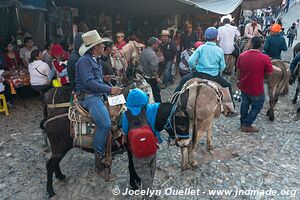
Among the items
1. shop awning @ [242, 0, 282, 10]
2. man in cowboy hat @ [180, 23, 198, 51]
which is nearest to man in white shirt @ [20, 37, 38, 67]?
man in cowboy hat @ [180, 23, 198, 51]

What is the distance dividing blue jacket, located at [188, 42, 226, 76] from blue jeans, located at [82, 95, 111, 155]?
205 centimetres

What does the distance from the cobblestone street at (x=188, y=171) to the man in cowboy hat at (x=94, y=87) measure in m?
0.78

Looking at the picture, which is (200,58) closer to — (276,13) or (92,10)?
(92,10)

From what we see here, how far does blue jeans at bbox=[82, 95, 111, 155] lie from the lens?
Answer: 4.08m

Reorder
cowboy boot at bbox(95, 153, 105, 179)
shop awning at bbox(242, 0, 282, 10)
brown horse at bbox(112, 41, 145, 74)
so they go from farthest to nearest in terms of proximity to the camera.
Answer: shop awning at bbox(242, 0, 282, 10) → brown horse at bbox(112, 41, 145, 74) → cowboy boot at bbox(95, 153, 105, 179)

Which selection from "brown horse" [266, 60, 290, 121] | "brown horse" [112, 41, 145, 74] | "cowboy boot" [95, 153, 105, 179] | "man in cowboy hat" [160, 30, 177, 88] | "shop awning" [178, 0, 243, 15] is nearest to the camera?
"cowboy boot" [95, 153, 105, 179]

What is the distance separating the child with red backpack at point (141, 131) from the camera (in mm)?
3340

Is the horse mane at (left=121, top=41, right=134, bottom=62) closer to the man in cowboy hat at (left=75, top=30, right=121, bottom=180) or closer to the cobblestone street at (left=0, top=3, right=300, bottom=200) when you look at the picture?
the cobblestone street at (left=0, top=3, right=300, bottom=200)

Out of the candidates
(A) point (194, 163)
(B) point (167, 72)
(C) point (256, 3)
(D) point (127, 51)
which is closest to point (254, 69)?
(A) point (194, 163)

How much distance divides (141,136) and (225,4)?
9.48 metres

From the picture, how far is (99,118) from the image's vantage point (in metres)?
4.07

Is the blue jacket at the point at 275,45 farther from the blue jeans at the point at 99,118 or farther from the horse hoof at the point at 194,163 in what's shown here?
the blue jeans at the point at 99,118

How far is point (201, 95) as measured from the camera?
4.61 metres

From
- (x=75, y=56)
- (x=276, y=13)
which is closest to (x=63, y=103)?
(x=75, y=56)
